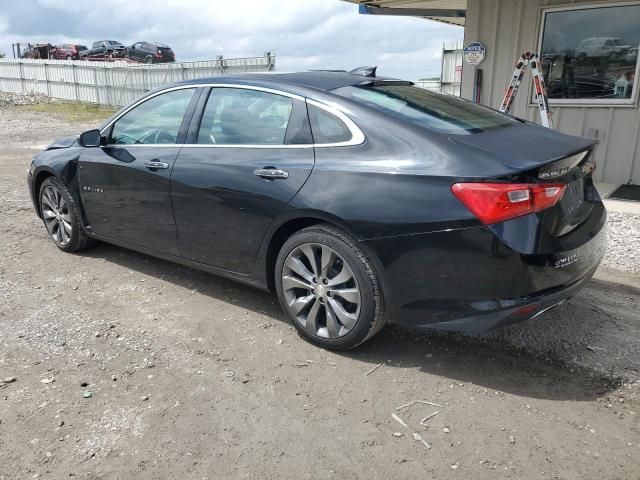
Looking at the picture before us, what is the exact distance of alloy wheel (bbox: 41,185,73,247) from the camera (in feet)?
16.8

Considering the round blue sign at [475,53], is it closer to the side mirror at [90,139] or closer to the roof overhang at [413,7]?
the roof overhang at [413,7]

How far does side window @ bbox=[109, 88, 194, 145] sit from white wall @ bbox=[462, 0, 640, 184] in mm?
5752

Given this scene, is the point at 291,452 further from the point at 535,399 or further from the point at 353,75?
the point at 353,75

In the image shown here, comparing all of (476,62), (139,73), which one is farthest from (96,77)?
(476,62)

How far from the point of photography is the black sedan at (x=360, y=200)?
109 inches

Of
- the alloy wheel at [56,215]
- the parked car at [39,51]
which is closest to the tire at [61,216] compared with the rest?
the alloy wheel at [56,215]

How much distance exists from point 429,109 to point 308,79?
0.86 meters

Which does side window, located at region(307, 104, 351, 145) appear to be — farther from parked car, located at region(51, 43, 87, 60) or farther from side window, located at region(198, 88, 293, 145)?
parked car, located at region(51, 43, 87, 60)

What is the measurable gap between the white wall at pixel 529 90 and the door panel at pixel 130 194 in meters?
6.02

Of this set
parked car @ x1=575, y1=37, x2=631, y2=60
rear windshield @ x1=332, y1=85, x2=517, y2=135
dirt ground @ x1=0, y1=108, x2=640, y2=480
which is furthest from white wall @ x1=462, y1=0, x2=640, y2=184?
rear windshield @ x1=332, y1=85, x2=517, y2=135

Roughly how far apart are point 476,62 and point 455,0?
3.43m

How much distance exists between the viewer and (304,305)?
344cm

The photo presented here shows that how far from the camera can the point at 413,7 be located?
11.6 meters

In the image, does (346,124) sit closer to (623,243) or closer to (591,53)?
(623,243)
